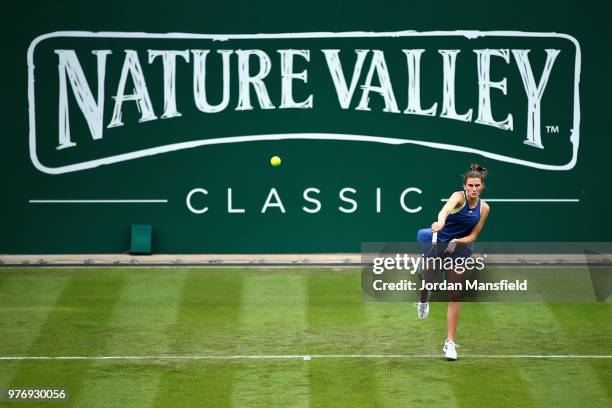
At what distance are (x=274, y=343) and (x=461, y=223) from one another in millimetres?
2305

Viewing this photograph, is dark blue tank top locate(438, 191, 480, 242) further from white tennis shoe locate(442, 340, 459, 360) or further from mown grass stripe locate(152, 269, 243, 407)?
mown grass stripe locate(152, 269, 243, 407)

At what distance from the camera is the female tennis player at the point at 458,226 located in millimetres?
11357

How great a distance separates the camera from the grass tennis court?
34.3 feet

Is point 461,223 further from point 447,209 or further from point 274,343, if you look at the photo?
point 274,343

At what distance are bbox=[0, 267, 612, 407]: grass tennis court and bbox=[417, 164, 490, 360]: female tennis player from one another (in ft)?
1.37

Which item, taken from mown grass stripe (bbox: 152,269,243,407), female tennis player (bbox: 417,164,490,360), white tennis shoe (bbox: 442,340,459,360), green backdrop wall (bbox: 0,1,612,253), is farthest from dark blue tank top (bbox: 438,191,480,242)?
green backdrop wall (bbox: 0,1,612,253)

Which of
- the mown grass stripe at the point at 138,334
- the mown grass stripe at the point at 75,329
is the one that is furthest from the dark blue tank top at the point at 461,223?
the mown grass stripe at the point at 75,329

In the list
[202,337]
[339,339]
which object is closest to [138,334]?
[202,337]

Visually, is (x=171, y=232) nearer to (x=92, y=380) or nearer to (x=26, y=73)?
(x=26, y=73)

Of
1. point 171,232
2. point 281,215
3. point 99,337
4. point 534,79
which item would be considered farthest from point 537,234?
point 99,337

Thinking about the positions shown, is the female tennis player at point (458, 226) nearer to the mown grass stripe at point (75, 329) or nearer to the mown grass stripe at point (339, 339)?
the mown grass stripe at point (339, 339)

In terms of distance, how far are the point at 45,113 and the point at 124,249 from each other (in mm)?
2208

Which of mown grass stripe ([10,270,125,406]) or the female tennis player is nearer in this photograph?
mown grass stripe ([10,270,125,406])

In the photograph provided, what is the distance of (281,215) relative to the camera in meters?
16.8
